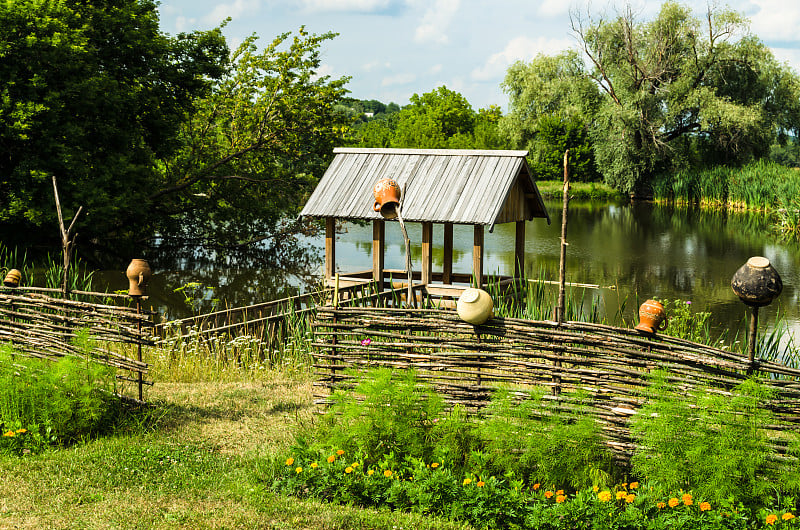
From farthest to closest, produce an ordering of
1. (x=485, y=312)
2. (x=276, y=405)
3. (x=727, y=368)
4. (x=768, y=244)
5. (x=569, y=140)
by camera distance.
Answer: (x=569, y=140)
(x=768, y=244)
(x=276, y=405)
(x=485, y=312)
(x=727, y=368)

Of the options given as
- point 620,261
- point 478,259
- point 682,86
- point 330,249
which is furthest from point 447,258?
point 682,86

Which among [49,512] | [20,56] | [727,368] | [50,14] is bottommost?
[49,512]

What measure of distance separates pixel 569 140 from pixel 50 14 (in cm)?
3656

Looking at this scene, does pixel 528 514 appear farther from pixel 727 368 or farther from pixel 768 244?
pixel 768 244

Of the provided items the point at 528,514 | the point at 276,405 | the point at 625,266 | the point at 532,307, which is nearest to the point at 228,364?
the point at 276,405

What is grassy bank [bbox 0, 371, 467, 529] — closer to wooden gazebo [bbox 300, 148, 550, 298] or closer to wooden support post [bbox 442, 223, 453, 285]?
wooden gazebo [bbox 300, 148, 550, 298]

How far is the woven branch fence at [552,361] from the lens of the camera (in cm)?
520

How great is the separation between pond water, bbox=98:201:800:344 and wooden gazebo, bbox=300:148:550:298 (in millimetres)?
1154

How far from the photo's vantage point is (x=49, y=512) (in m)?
4.75

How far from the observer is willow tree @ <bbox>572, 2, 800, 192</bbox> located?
122 feet

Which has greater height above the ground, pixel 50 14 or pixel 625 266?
pixel 50 14

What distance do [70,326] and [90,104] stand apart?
12.0 meters

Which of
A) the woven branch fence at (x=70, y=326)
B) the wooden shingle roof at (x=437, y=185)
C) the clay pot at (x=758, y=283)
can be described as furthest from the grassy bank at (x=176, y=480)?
the wooden shingle roof at (x=437, y=185)

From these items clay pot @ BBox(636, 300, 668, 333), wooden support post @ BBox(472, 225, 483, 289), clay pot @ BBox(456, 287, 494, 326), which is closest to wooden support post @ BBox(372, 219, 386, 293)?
wooden support post @ BBox(472, 225, 483, 289)
